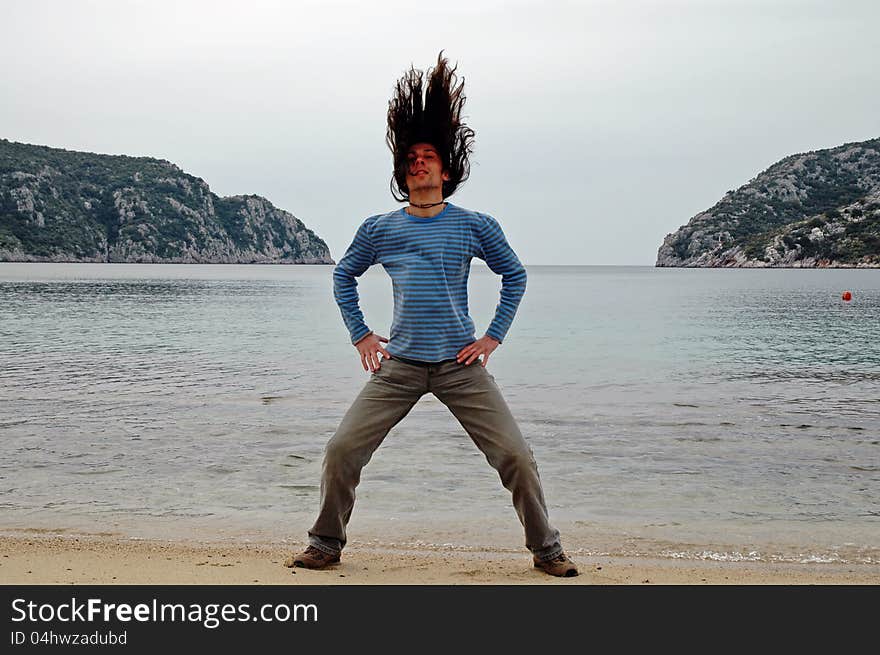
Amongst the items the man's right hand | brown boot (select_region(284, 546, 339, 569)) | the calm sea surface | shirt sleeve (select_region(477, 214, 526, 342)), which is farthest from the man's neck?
the calm sea surface

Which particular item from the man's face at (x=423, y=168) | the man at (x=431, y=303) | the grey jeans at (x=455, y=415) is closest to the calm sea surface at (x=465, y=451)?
the grey jeans at (x=455, y=415)

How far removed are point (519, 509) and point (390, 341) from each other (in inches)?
49.2

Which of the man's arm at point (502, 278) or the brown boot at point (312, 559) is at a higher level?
the man's arm at point (502, 278)

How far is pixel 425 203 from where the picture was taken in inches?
194

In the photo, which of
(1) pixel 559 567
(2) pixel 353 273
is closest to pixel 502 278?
(2) pixel 353 273

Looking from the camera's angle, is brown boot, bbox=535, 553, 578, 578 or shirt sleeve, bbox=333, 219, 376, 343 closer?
shirt sleeve, bbox=333, 219, 376, 343

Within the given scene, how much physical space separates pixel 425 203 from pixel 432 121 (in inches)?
19.4

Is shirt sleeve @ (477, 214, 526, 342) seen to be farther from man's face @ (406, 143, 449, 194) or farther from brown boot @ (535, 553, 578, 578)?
brown boot @ (535, 553, 578, 578)

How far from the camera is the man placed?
191 inches

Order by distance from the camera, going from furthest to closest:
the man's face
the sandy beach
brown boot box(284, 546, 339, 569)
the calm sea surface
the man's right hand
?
1. the calm sea surface
2. brown boot box(284, 546, 339, 569)
3. the sandy beach
4. the man's right hand
5. the man's face

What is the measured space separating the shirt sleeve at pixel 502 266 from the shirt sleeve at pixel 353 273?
65 centimetres

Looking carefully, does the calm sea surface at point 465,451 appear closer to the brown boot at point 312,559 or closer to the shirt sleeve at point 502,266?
the brown boot at point 312,559

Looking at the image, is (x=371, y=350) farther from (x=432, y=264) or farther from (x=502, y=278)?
(x=502, y=278)

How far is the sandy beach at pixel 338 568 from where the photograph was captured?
17.0 ft
